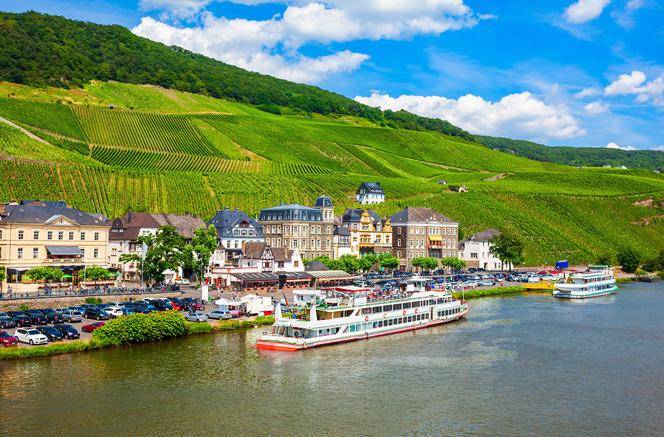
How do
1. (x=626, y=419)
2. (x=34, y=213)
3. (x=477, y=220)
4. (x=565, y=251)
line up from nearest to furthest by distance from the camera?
(x=626, y=419)
(x=34, y=213)
(x=565, y=251)
(x=477, y=220)

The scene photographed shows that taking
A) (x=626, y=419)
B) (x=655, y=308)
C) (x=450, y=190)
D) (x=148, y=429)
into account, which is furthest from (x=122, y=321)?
(x=450, y=190)

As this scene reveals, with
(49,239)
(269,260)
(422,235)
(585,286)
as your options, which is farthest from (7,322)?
(422,235)

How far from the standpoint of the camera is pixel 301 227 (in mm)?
103750

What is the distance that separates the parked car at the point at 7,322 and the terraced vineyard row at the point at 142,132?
329 feet

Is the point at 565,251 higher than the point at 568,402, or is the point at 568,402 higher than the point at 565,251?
the point at 565,251

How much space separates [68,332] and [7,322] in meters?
6.74

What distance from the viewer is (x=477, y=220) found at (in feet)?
454

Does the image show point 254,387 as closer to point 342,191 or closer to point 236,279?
point 236,279

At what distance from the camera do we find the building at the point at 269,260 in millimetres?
92938

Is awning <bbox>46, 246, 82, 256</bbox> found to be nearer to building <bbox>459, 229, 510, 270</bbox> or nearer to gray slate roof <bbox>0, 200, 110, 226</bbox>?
gray slate roof <bbox>0, 200, 110, 226</bbox>

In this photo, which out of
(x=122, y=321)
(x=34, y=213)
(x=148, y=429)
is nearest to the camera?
(x=148, y=429)

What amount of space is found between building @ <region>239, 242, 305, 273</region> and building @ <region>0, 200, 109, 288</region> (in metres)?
21.0

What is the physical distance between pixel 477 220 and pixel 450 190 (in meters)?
22.3

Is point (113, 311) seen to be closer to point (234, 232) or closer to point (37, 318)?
point (37, 318)
